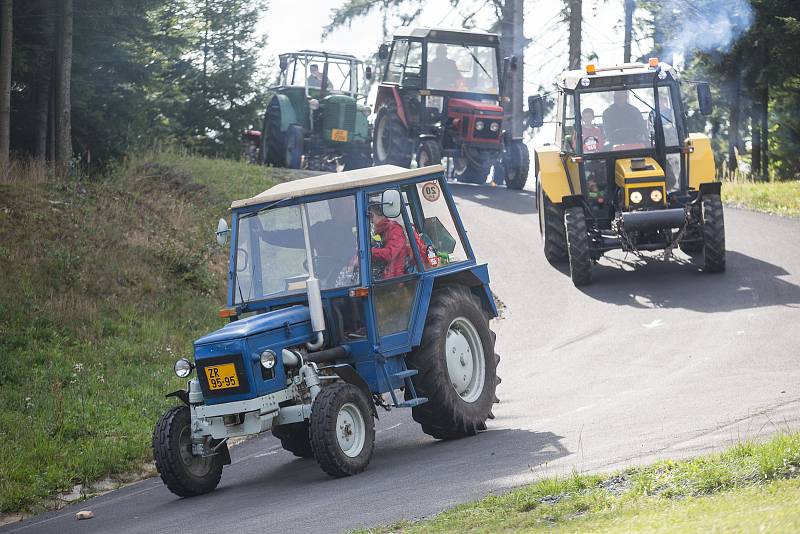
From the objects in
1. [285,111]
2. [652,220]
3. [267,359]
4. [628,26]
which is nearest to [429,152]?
[285,111]

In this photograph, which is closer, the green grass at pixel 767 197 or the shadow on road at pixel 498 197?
the green grass at pixel 767 197

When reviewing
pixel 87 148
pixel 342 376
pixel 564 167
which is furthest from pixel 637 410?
pixel 87 148

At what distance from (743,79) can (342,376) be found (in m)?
22.7

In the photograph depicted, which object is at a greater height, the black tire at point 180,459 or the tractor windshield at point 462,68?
the tractor windshield at point 462,68

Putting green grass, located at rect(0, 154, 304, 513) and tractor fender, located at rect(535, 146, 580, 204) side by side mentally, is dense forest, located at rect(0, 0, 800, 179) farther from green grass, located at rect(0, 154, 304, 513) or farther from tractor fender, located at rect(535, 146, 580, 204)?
tractor fender, located at rect(535, 146, 580, 204)

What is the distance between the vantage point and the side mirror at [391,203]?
9633mm

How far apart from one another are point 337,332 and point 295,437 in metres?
1.15

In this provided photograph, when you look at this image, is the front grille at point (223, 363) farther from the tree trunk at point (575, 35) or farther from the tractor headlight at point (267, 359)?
the tree trunk at point (575, 35)

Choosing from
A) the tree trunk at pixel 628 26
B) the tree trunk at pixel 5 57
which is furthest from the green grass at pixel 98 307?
the tree trunk at pixel 628 26

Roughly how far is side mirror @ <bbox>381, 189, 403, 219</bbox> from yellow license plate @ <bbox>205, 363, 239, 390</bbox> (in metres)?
1.69

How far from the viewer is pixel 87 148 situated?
23141mm

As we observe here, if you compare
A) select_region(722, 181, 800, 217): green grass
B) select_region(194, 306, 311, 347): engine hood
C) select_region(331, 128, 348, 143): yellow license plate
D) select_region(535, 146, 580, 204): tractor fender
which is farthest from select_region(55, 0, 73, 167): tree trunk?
select_region(722, 181, 800, 217): green grass

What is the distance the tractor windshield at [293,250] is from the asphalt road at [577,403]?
1535mm

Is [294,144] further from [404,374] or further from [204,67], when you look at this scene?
[404,374]
